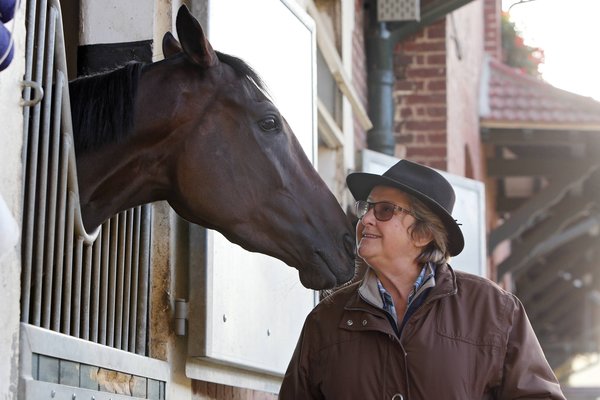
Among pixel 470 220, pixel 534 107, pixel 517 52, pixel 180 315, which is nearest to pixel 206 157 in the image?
pixel 180 315

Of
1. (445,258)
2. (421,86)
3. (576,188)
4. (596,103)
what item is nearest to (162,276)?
(445,258)

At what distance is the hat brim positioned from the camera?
12.3 feet

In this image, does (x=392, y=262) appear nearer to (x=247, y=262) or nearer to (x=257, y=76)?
(x=257, y=76)

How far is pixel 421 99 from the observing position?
9.32m

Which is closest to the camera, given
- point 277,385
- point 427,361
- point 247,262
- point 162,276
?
point 427,361

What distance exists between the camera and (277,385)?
4.96 m

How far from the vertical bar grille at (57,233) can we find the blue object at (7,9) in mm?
677

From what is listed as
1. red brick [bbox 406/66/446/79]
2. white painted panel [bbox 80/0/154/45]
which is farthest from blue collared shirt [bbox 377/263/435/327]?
red brick [bbox 406/66/446/79]

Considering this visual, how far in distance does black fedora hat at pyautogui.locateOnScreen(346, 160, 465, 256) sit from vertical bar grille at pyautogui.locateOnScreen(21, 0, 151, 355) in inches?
29.0

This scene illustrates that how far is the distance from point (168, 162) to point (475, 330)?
0.91 metres

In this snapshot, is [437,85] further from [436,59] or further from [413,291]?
[413,291]

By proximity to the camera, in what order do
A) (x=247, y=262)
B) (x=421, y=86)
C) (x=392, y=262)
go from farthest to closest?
(x=421, y=86) < (x=247, y=262) < (x=392, y=262)

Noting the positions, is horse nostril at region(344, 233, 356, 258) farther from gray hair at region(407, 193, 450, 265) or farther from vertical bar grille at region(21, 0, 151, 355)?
vertical bar grille at region(21, 0, 151, 355)

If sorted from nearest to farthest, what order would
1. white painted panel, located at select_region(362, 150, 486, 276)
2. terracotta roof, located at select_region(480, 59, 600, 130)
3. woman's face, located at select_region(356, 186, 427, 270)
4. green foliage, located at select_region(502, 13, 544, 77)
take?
woman's face, located at select_region(356, 186, 427, 270)
white painted panel, located at select_region(362, 150, 486, 276)
terracotta roof, located at select_region(480, 59, 600, 130)
green foliage, located at select_region(502, 13, 544, 77)
